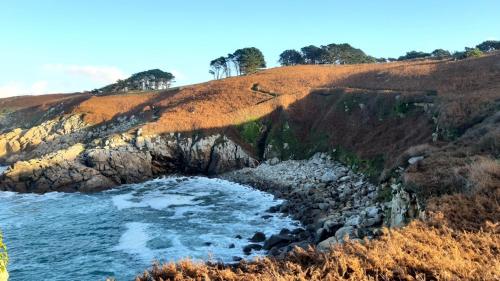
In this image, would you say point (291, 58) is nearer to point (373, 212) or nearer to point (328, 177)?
point (328, 177)

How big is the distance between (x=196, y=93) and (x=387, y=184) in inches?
2294

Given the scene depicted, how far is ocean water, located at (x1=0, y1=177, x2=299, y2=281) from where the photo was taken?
1093 inches

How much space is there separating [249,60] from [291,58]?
76.4 feet

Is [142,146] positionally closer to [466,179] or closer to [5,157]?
[5,157]

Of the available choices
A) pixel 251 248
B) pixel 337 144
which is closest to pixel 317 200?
pixel 251 248

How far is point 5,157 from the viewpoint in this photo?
8069 cm

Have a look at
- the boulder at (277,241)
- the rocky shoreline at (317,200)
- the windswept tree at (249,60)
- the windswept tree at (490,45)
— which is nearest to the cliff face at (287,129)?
the rocky shoreline at (317,200)

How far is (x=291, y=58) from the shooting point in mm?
126750

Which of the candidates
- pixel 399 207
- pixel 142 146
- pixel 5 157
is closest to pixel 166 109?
pixel 142 146

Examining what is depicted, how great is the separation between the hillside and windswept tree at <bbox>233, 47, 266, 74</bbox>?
780 inches

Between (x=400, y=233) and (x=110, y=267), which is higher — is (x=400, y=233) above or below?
above

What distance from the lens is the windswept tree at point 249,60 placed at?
355 ft

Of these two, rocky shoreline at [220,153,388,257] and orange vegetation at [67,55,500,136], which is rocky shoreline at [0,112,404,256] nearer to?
rocky shoreline at [220,153,388,257]

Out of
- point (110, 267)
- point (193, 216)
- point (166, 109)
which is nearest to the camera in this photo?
point (110, 267)
